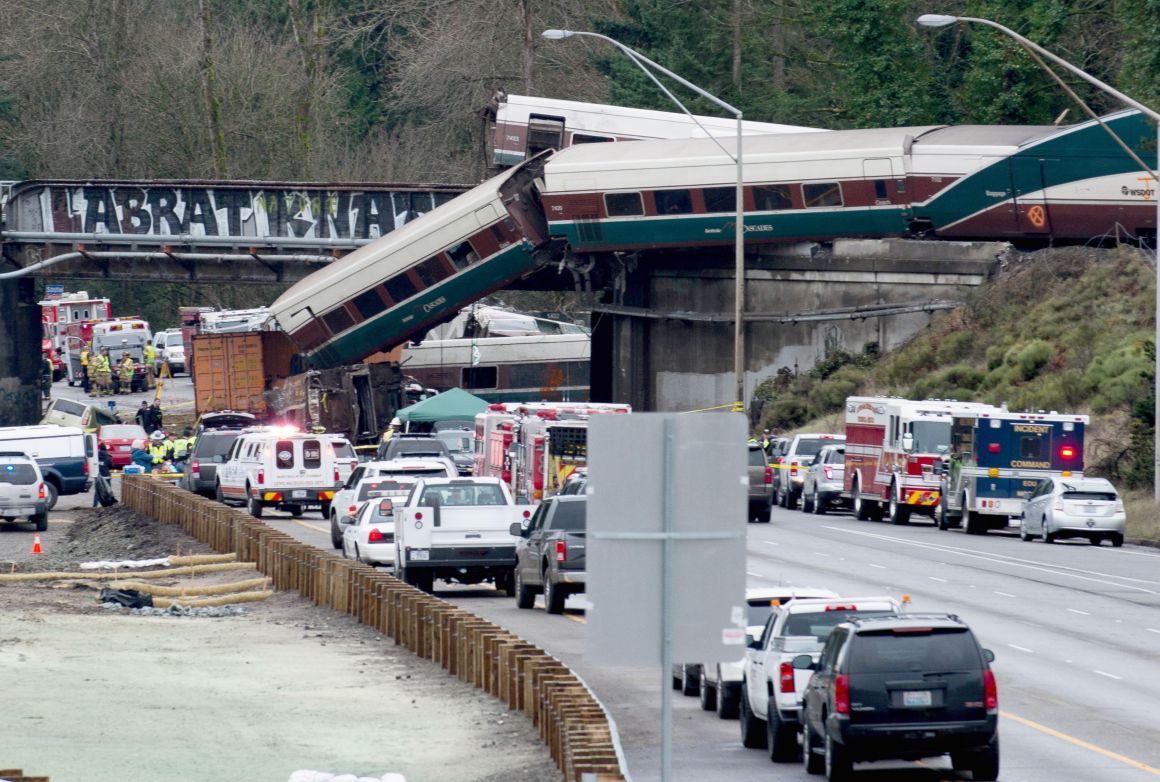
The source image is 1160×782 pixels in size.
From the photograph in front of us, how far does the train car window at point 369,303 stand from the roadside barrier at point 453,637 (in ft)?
59.5

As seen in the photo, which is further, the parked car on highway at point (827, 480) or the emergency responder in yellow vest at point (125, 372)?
the emergency responder in yellow vest at point (125, 372)

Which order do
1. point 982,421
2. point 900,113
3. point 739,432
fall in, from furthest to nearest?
point 900,113
point 982,421
point 739,432

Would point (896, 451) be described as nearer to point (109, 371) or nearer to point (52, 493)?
point (52, 493)

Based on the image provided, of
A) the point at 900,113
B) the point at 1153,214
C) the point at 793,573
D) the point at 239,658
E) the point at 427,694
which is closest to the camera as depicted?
the point at 427,694

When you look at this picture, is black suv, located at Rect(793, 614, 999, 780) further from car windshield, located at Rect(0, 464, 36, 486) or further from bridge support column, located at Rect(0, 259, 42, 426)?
bridge support column, located at Rect(0, 259, 42, 426)

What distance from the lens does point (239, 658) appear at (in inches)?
822

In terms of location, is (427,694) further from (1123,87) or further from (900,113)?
(900,113)

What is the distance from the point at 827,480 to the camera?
151ft

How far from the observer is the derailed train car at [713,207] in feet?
163

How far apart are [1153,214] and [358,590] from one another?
31908 millimetres

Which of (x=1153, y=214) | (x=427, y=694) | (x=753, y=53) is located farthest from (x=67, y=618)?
(x=753, y=53)

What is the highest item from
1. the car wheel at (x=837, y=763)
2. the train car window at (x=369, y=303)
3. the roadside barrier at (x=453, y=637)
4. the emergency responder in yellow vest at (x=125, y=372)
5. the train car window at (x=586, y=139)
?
the train car window at (x=586, y=139)

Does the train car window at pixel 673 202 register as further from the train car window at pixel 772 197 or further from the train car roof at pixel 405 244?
the train car roof at pixel 405 244

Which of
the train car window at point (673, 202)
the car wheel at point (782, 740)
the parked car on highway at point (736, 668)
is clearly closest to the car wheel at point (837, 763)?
the car wheel at point (782, 740)
